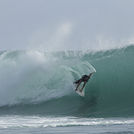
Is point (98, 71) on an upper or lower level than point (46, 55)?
lower

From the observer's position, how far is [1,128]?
6922mm

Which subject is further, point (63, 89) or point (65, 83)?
point (65, 83)

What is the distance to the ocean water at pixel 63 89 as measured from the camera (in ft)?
27.7

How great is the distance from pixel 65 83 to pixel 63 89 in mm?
411

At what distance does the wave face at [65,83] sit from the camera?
10.6m

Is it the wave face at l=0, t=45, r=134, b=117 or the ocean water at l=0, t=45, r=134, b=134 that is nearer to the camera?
the ocean water at l=0, t=45, r=134, b=134

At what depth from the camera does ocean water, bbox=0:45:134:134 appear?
843cm

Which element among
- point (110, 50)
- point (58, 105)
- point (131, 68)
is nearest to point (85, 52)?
point (110, 50)

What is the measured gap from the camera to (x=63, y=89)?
40.2 feet

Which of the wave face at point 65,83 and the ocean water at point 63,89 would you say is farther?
the wave face at point 65,83

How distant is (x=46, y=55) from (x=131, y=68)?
206 inches

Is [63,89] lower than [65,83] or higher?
lower

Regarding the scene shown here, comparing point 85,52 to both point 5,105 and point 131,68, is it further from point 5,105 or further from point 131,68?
point 5,105

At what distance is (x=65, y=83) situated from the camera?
41.1ft
